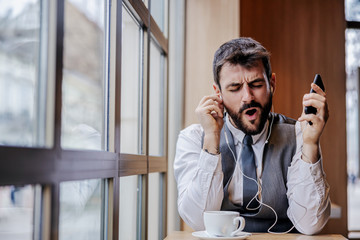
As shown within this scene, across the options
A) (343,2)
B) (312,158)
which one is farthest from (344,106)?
(312,158)

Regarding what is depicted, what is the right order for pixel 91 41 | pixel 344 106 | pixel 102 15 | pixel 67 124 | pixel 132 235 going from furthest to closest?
pixel 344 106 → pixel 132 235 → pixel 102 15 → pixel 91 41 → pixel 67 124

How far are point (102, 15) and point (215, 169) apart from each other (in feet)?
1.94

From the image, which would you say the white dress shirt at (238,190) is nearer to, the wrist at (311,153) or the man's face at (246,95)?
the wrist at (311,153)

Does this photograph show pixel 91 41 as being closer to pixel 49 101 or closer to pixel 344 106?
pixel 49 101

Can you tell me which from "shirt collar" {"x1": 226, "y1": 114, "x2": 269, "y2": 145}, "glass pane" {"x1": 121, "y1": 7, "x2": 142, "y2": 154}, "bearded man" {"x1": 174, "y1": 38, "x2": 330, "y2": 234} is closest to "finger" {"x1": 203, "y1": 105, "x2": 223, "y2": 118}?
"bearded man" {"x1": 174, "y1": 38, "x2": 330, "y2": 234}

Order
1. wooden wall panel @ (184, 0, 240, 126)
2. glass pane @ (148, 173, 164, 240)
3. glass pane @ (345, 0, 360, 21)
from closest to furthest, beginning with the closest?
glass pane @ (148, 173, 164, 240) → wooden wall panel @ (184, 0, 240, 126) → glass pane @ (345, 0, 360, 21)

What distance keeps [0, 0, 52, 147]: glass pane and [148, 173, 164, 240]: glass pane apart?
137 centimetres

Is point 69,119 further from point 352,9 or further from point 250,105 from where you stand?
point 352,9

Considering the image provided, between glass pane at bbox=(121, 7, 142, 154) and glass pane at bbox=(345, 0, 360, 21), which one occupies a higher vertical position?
glass pane at bbox=(345, 0, 360, 21)

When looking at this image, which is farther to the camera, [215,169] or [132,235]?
[132,235]

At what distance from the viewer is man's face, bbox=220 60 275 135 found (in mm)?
1586

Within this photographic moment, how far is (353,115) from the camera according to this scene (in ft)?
12.7

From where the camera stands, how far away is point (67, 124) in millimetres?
1018

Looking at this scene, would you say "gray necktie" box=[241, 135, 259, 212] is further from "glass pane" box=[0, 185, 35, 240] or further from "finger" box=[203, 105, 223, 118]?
"glass pane" box=[0, 185, 35, 240]
